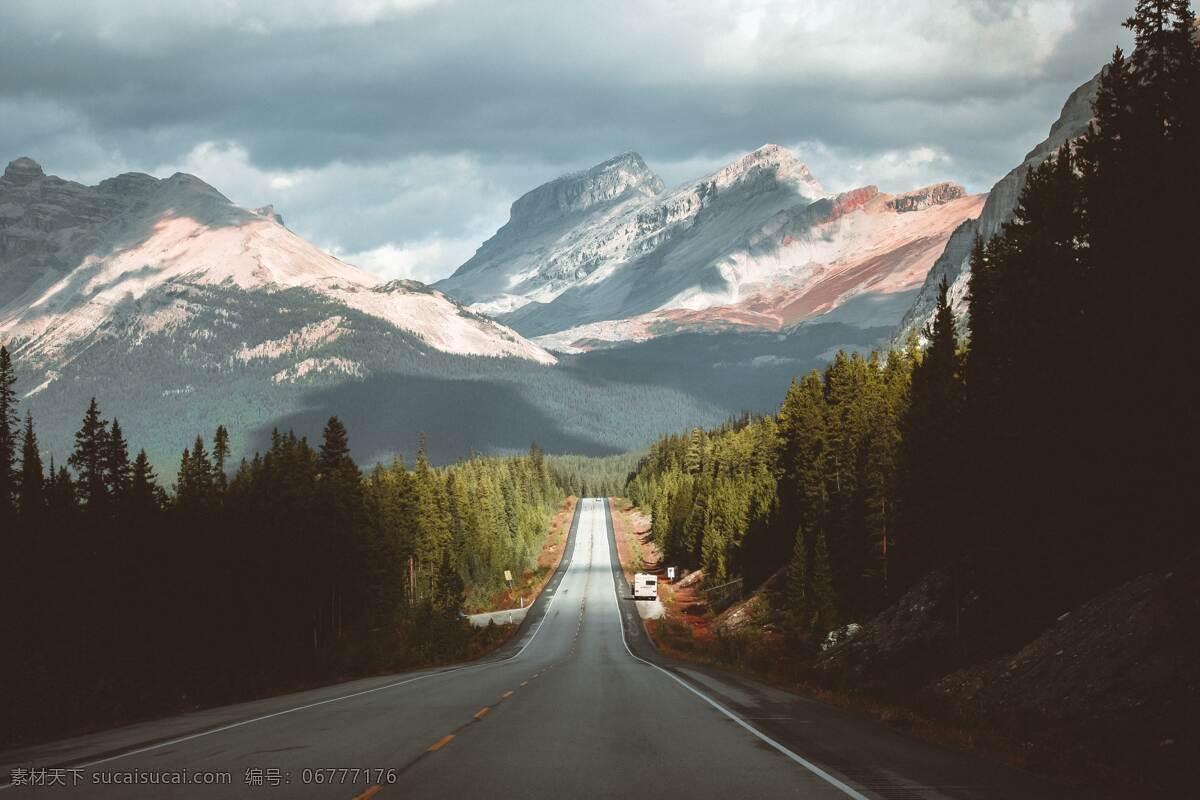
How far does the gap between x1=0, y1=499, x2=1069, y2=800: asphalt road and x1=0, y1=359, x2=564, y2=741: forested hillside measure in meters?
10.2

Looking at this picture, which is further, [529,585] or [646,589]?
[529,585]

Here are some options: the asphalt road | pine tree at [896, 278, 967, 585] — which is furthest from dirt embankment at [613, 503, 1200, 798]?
pine tree at [896, 278, 967, 585]

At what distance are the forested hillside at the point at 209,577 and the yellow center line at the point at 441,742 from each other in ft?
48.4

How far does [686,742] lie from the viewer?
16359mm

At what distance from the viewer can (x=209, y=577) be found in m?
57.8

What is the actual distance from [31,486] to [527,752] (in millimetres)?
58176

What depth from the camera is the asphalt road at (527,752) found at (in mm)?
12344

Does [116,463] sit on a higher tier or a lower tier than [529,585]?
higher

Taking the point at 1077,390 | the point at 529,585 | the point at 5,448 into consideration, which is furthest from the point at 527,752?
the point at 529,585

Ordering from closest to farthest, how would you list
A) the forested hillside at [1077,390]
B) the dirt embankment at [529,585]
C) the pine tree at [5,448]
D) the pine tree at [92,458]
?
the forested hillside at [1077,390], the pine tree at [5,448], the pine tree at [92,458], the dirt embankment at [529,585]

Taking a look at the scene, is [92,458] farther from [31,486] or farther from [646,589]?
[646,589]

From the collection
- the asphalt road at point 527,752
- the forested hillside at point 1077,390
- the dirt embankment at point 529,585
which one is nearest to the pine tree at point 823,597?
the forested hillside at point 1077,390

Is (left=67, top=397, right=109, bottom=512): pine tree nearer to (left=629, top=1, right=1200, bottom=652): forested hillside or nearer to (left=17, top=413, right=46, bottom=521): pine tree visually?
(left=17, top=413, right=46, bottom=521): pine tree

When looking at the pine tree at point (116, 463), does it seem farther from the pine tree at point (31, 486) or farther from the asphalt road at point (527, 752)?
the asphalt road at point (527, 752)
